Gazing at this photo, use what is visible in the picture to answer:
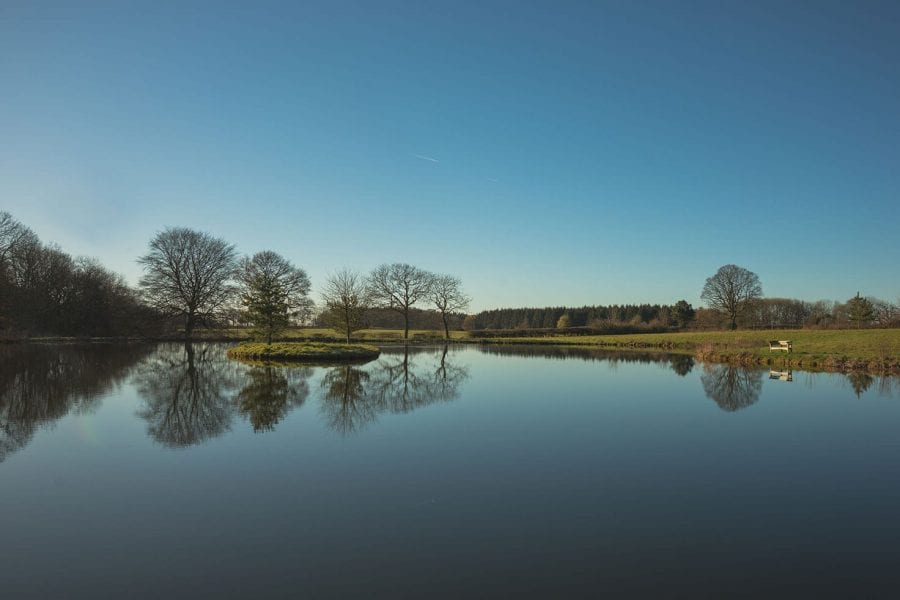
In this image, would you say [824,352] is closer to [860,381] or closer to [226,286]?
[860,381]

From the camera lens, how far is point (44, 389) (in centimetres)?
1652

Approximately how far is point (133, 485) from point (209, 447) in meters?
2.30

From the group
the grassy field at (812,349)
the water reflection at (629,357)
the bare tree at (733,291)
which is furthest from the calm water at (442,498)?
the bare tree at (733,291)

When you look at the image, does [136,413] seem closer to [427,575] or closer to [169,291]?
[427,575]

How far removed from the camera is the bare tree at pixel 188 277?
51.8 meters

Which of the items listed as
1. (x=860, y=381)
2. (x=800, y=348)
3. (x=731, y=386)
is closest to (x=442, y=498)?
(x=731, y=386)

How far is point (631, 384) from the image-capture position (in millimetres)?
20422

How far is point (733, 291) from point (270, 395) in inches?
2475

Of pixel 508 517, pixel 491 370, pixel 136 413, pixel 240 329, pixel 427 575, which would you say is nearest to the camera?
pixel 427 575

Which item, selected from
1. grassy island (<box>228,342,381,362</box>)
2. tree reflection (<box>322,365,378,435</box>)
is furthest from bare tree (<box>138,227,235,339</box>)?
tree reflection (<box>322,365,378,435</box>)

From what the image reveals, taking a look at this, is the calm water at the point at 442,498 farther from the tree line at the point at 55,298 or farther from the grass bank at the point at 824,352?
the tree line at the point at 55,298

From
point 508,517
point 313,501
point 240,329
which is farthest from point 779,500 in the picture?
point 240,329

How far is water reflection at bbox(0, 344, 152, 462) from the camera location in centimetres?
1112

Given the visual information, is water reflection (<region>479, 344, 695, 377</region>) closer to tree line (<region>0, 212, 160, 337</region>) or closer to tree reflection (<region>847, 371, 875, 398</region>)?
tree reflection (<region>847, 371, 875, 398</region>)
